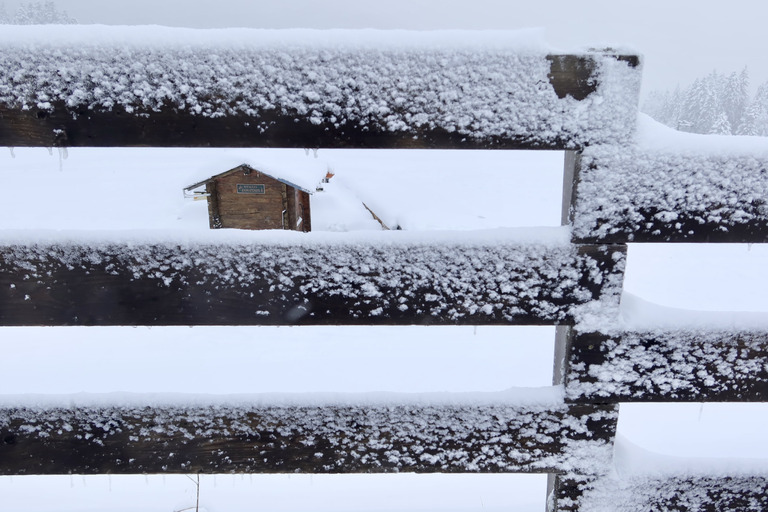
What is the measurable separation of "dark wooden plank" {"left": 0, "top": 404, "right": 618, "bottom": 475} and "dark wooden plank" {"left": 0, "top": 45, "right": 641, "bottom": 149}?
2.58 ft

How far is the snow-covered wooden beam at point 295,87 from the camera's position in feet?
3.43

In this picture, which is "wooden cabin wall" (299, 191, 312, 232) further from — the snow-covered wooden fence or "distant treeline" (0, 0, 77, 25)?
"distant treeline" (0, 0, 77, 25)

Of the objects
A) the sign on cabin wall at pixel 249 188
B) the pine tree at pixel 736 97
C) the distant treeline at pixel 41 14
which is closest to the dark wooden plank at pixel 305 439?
the sign on cabin wall at pixel 249 188

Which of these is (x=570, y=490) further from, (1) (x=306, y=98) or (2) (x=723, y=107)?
(2) (x=723, y=107)

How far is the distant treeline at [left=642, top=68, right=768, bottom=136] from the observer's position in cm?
4162

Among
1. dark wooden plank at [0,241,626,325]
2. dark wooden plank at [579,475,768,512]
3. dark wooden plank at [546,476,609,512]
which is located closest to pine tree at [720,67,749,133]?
dark wooden plank at [579,475,768,512]

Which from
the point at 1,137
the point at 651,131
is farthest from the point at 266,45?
the point at 651,131

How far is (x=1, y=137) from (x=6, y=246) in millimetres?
275

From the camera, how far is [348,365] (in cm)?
629

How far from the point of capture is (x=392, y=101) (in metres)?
1.07

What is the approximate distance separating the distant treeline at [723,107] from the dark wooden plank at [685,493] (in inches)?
1871

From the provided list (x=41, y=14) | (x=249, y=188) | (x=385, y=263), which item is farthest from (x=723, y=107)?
(x=41, y=14)

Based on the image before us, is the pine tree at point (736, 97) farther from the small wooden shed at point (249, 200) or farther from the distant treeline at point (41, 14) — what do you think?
the distant treeline at point (41, 14)

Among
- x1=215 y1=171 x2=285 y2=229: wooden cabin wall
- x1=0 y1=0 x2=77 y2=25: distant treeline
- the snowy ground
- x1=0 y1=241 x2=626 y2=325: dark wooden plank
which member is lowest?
the snowy ground
